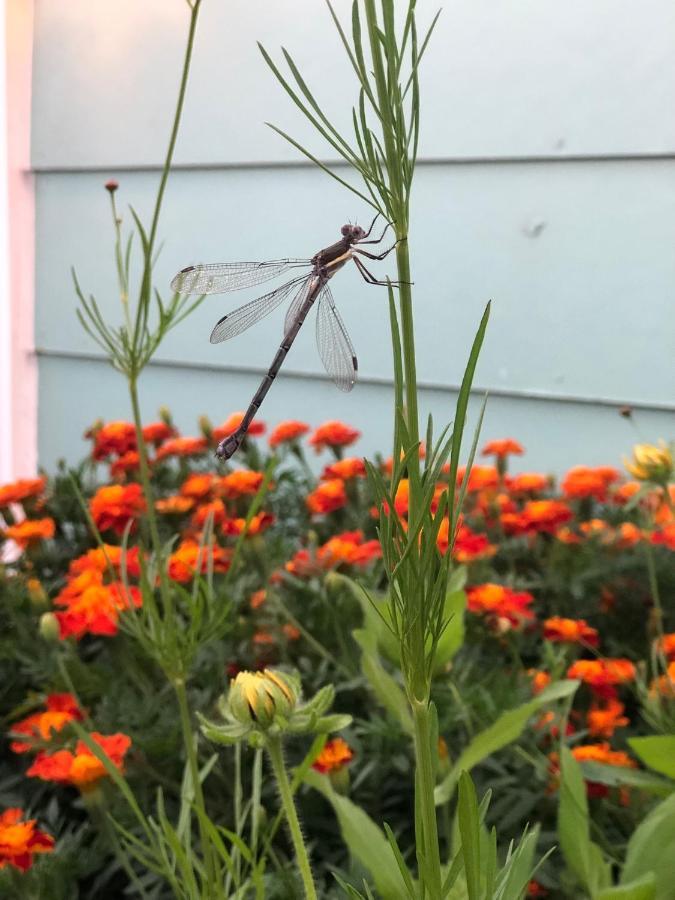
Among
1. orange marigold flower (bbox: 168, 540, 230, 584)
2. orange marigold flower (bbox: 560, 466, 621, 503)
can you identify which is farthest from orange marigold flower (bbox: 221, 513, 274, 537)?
orange marigold flower (bbox: 560, 466, 621, 503)

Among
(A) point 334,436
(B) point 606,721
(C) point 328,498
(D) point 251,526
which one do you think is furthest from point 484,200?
(B) point 606,721

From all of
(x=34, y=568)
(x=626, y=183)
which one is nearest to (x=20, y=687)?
(x=34, y=568)

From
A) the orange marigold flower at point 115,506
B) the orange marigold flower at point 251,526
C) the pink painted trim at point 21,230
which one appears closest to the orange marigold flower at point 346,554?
the orange marigold flower at point 251,526

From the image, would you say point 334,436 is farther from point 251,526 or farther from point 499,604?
point 499,604

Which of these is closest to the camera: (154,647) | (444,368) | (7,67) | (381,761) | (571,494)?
(154,647)

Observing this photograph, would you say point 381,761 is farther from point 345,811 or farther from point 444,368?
point 444,368

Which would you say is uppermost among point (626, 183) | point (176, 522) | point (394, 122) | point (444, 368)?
point (626, 183)
